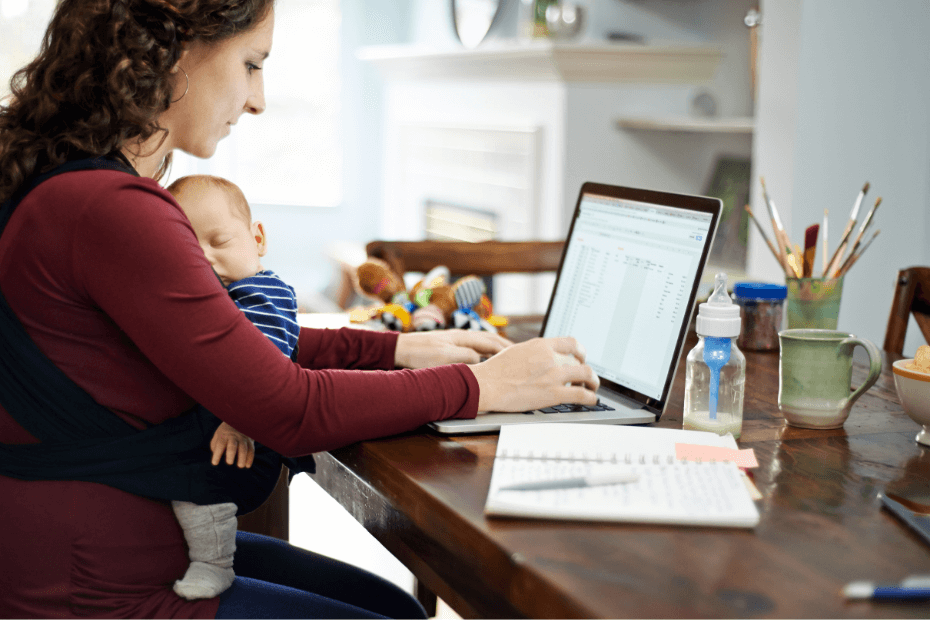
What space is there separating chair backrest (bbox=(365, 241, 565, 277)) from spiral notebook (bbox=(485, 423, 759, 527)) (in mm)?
1127

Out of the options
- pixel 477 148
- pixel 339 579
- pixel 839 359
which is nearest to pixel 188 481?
pixel 339 579

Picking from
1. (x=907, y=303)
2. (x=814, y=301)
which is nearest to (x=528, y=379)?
(x=814, y=301)

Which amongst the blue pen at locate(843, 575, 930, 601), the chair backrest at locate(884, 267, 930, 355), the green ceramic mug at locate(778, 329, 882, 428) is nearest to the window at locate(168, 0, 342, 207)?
the chair backrest at locate(884, 267, 930, 355)

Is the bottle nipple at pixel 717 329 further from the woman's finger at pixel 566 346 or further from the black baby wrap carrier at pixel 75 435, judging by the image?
the black baby wrap carrier at pixel 75 435

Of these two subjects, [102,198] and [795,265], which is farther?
[795,265]

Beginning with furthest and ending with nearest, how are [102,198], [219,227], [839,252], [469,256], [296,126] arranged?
1. [296,126]
2. [469,256]
3. [839,252]
4. [219,227]
5. [102,198]

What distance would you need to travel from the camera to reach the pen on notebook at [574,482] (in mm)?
781

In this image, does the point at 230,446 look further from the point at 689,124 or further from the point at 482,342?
the point at 689,124

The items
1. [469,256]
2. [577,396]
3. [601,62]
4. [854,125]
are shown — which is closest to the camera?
[577,396]

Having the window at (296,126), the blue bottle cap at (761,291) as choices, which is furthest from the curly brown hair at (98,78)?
the window at (296,126)

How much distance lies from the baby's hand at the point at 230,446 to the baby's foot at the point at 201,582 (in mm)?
111

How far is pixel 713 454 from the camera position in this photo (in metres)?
0.89

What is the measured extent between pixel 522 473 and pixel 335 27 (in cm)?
541

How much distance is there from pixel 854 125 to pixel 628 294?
71.8 inches
